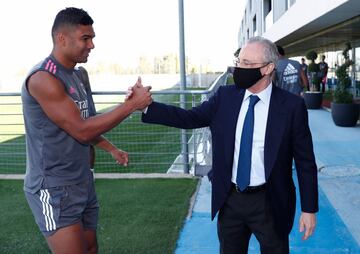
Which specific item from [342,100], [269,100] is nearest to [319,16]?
[342,100]

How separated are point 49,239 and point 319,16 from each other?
1176cm

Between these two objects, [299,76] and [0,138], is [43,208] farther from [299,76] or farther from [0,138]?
[0,138]

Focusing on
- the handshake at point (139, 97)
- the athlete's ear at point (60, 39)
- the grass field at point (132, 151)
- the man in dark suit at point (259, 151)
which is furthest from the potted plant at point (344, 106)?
the athlete's ear at point (60, 39)

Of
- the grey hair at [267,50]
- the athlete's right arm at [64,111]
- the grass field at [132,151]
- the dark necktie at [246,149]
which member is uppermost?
the grey hair at [267,50]

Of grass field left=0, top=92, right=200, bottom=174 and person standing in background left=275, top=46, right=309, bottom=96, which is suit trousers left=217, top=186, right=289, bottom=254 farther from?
person standing in background left=275, top=46, right=309, bottom=96

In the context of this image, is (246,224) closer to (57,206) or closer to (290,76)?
(57,206)

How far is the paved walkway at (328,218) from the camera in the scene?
14.6 feet

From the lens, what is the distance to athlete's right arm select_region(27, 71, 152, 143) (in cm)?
246

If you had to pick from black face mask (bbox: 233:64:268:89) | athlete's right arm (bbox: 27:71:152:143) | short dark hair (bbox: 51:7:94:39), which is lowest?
athlete's right arm (bbox: 27:71:152:143)

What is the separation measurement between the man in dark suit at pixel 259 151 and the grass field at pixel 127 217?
1813 millimetres

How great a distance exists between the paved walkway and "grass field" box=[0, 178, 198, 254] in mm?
172

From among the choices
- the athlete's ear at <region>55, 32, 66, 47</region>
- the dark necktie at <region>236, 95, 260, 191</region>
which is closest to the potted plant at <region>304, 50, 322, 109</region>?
the dark necktie at <region>236, 95, 260, 191</region>

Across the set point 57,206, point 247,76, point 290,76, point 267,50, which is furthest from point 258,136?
point 290,76

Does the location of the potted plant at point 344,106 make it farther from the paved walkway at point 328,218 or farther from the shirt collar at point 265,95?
the shirt collar at point 265,95
